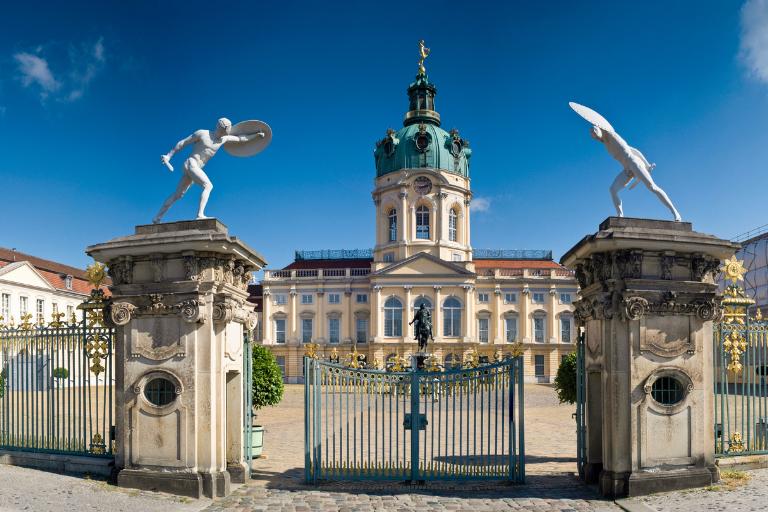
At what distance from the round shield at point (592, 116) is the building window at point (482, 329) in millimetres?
50415

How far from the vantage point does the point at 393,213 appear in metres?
61.6

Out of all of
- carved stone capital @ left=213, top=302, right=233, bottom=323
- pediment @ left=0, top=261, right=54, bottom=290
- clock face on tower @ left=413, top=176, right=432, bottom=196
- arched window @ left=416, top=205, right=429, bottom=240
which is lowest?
carved stone capital @ left=213, top=302, right=233, bottom=323

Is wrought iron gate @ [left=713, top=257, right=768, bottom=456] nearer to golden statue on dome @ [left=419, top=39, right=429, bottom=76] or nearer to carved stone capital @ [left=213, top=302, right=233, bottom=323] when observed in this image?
carved stone capital @ [left=213, top=302, right=233, bottom=323]

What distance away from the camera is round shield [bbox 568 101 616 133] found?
1027cm

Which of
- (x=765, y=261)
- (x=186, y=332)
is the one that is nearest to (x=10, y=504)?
(x=186, y=332)

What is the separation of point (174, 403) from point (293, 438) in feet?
25.0

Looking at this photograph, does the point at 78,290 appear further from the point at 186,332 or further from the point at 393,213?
the point at 186,332

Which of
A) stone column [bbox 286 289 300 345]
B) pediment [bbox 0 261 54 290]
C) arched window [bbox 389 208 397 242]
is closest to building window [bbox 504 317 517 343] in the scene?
arched window [bbox 389 208 397 242]

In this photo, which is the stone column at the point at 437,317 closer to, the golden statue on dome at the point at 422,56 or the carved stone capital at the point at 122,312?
the golden statue on dome at the point at 422,56

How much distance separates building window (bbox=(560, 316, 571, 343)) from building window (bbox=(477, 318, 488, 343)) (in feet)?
22.3

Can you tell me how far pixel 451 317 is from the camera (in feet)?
194

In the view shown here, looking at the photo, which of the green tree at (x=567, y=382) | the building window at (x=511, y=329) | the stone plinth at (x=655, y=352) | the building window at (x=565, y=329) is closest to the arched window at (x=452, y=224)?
the building window at (x=511, y=329)

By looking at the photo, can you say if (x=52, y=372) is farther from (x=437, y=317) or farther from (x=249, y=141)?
(x=437, y=317)

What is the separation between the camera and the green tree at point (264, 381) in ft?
52.1
